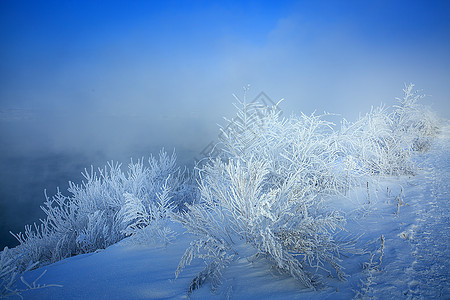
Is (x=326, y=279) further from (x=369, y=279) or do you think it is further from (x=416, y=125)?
(x=416, y=125)

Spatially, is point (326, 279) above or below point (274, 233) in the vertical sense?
below

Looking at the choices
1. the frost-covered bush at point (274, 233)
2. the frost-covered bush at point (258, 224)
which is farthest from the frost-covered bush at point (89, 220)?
the frost-covered bush at point (274, 233)

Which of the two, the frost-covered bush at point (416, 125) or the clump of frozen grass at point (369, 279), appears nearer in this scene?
the clump of frozen grass at point (369, 279)

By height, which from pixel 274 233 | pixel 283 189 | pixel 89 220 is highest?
pixel 89 220

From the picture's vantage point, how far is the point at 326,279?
5.69ft

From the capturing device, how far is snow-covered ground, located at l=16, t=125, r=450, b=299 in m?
1.57

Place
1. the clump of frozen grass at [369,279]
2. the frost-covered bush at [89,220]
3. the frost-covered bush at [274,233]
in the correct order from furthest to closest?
the frost-covered bush at [89,220] < the frost-covered bush at [274,233] < the clump of frozen grass at [369,279]

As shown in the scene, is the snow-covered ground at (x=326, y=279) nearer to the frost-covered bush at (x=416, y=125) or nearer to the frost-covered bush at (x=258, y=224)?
the frost-covered bush at (x=258, y=224)

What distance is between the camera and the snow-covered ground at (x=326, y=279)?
5.15 feet

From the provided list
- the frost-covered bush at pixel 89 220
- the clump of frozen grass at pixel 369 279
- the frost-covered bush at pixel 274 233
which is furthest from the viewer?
the frost-covered bush at pixel 89 220

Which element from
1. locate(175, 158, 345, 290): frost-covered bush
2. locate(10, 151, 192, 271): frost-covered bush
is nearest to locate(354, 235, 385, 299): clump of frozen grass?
locate(175, 158, 345, 290): frost-covered bush

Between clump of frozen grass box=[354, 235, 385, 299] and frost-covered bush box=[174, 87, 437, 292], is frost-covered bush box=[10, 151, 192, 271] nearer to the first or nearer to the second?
frost-covered bush box=[174, 87, 437, 292]

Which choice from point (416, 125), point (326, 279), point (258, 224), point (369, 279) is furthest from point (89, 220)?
point (416, 125)

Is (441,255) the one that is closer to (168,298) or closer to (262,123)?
(168,298)
